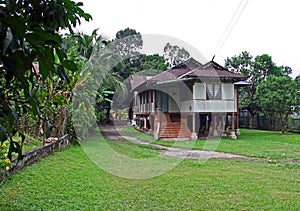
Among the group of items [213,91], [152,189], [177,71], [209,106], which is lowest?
[152,189]

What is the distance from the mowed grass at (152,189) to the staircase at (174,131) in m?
8.13

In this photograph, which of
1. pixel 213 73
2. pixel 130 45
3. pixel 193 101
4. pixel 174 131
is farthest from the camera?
pixel 130 45

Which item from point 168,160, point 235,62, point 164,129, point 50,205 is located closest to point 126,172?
point 168,160

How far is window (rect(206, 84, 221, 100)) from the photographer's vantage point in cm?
1627

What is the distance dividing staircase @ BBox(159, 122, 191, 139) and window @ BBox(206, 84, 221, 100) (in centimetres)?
241

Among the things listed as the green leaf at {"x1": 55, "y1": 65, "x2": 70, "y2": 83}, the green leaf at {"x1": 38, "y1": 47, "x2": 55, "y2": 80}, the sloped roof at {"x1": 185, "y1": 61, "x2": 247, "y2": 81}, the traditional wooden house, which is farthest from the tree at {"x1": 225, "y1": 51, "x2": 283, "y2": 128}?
the green leaf at {"x1": 38, "y1": 47, "x2": 55, "y2": 80}

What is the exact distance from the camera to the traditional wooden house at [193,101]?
15.9m

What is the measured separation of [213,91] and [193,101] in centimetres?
149

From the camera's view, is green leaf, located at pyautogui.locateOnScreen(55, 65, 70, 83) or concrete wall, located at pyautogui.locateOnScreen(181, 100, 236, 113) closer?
green leaf, located at pyautogui.locateOnScreen(55, 65, 70, 83)

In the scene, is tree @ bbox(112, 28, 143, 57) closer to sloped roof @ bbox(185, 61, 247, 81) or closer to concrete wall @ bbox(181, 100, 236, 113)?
sloped roof @ bbox(185, 61, 247, 81)

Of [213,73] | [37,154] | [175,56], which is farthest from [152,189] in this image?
[175,56]

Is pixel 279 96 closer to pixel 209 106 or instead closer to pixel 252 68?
pixel 209 106

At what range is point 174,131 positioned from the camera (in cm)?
1656

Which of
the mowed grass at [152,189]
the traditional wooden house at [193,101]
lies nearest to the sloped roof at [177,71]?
the traditional wooden house at [193,101]
